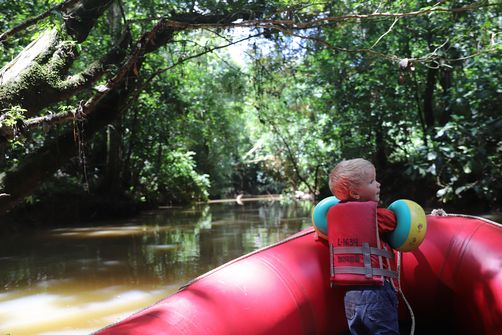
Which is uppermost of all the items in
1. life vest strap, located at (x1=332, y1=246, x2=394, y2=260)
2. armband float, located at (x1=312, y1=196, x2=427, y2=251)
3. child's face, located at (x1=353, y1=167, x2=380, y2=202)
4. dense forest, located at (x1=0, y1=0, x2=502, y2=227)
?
dense forest, located at (x1=0, y1=0, x2=502, y2=227)

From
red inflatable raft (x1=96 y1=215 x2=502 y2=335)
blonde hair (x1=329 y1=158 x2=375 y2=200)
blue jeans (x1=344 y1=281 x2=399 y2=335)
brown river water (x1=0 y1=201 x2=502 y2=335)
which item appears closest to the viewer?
red inflatable raft (x1=96 y1=215 x2=502 y2=335)

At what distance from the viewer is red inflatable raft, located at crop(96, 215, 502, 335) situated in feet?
5.47

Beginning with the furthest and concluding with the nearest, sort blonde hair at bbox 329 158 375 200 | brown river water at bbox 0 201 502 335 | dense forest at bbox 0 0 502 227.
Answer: dense forest at bbox 0 0 502 227 → brown river water at bbox 0 201 502 335 → blonde hair at bbox 329 158 375 200

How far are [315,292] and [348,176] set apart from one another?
59cm

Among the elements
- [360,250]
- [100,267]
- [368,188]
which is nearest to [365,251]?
[360,250]

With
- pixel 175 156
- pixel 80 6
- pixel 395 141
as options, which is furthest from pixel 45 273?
pixel 175 156

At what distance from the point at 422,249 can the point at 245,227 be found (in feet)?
20.9

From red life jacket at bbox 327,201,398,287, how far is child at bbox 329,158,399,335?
0.13ft

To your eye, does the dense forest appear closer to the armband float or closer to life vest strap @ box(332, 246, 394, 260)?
the armband float

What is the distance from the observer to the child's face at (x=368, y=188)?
205cm

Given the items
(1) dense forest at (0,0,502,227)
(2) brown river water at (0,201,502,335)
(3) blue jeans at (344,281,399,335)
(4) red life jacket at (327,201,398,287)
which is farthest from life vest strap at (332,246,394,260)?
(2) brown river water at (0,201,502,335)

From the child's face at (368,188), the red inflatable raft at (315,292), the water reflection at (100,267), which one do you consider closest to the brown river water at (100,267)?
the water reflection at (100,267)

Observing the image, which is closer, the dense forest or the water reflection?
the water reflection

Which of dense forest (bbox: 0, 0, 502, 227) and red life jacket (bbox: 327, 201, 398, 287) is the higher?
dense forest (bbox: 0, 0, 502, 227)
